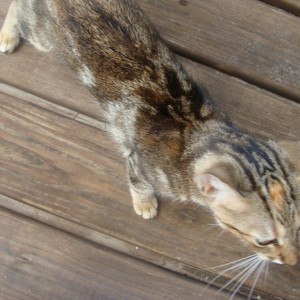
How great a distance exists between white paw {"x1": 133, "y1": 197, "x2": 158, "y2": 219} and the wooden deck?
0.09ft

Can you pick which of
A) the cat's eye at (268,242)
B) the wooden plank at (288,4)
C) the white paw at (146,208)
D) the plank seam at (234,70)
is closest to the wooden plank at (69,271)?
the white paw at (146,208)

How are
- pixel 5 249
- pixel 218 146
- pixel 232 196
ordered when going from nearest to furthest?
pixel 232 196 < pixel 218 146 < pixel 5 249

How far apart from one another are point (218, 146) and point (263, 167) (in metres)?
0.17

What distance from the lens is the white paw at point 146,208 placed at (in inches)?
71.9

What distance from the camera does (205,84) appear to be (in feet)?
6.64

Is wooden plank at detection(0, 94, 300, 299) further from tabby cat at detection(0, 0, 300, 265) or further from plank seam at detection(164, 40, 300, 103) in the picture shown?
plank seam at detection(164, 40, 300, 103)

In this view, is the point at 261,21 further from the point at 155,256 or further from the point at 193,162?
the point at 155,256

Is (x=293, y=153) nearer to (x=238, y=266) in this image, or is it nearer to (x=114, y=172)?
(x=238, y=266)

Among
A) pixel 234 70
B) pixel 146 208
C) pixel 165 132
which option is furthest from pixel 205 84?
pixel 146 208

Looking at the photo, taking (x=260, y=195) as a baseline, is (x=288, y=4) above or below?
above

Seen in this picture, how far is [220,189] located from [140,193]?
0.43 metres

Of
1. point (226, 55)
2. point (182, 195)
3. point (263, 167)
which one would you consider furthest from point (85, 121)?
point (263, 167)

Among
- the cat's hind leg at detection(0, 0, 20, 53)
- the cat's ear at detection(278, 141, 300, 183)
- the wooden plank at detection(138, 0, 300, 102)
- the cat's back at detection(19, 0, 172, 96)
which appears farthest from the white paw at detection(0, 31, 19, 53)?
the cat's ear at detection(278, 141, 300, 183)

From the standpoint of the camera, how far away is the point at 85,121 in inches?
76.5
